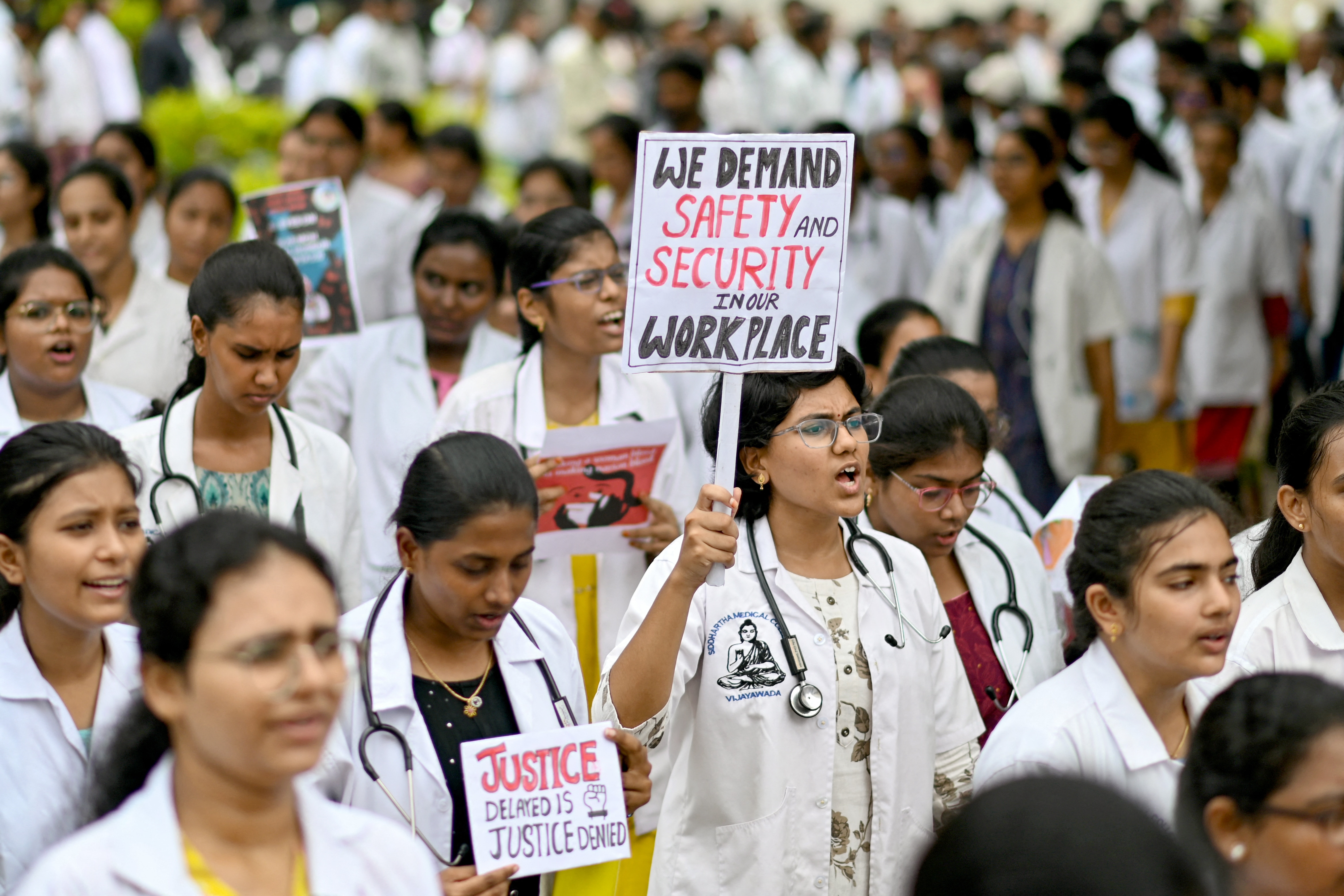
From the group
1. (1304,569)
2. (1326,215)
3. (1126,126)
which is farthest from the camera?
(1326,215)

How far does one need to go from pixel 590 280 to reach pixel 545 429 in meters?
0.55

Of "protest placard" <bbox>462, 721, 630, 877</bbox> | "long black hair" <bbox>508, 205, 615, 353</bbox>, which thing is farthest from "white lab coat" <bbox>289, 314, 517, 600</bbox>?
"protest placard" <bbox>462, 721, 630, 877</bbox>

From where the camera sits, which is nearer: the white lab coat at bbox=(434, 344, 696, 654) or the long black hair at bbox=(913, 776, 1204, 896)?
the long black hair at bbox=(913, 776, 1204, 896)

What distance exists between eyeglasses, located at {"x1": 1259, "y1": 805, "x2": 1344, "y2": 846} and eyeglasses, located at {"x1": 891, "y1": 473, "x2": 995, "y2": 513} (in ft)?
5.91

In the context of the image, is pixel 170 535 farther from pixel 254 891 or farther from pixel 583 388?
pixel 583 388

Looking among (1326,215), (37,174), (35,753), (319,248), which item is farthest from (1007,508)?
(1326,215)

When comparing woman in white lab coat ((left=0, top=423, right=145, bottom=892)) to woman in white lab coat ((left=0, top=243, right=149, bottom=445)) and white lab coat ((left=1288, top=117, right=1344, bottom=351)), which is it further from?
white lab coat ((left=1288, top=117, right=1344, bottom=351))

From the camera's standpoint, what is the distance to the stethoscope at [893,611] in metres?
3.71

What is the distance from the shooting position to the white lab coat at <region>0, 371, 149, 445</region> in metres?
5.21

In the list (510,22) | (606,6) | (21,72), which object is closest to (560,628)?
(21,72)

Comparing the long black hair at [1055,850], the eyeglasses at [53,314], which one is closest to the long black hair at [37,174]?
the eyeglasses at [53,314]

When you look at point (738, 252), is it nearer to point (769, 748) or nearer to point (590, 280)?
point (769, 748)

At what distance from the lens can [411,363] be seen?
20.5 ft

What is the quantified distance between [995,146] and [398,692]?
233 inches
